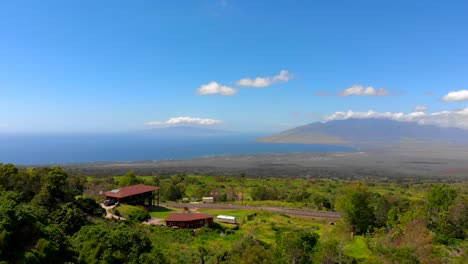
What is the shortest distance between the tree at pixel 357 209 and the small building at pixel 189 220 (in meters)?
17.9

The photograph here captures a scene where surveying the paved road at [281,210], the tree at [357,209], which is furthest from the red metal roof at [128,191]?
the tree at [357,209]

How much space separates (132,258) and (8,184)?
22.0 m

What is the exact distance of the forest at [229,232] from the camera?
73.7 ft

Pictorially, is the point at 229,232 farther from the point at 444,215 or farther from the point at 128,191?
the point at 444,215

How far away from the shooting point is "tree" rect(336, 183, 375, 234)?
144 feet

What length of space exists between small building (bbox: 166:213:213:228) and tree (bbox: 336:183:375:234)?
58.8ft

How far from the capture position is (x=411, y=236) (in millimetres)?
31484

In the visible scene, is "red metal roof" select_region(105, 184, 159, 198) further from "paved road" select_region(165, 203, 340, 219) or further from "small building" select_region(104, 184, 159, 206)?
"paved road" select_region(165, 203, 340, 219)

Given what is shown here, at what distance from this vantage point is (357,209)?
43.9m

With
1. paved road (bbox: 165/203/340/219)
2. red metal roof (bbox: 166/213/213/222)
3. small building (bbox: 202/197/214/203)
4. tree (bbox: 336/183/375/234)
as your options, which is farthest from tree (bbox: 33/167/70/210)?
tree (bbox: 336/183/375/234)

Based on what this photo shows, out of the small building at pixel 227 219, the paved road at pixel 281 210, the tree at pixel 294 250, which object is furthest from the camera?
the paved road at pixel 281 210

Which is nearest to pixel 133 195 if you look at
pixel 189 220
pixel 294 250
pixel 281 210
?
pixel 189 220

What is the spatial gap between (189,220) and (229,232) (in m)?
5.47

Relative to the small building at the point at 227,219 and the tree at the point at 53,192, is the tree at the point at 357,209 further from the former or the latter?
the tree at the point at 53,192
